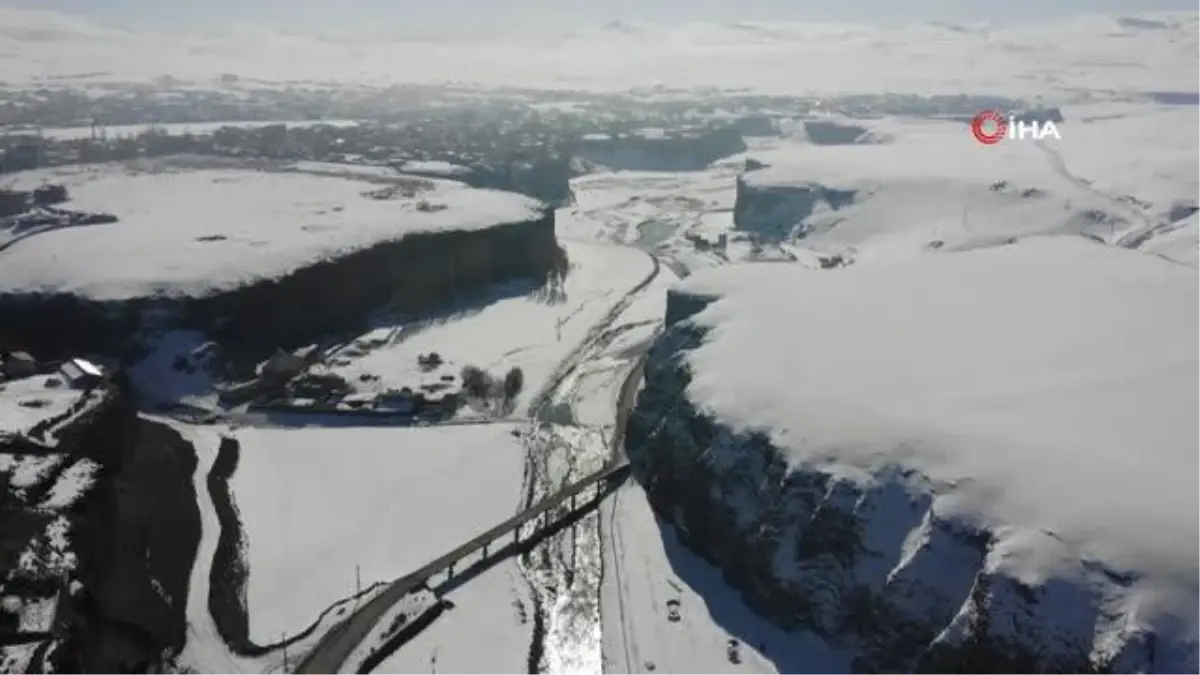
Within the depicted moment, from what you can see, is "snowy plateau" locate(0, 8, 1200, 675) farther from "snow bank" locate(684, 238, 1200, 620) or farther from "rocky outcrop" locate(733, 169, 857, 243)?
"rocky outcrop" locate(733, 169, 857, 243)

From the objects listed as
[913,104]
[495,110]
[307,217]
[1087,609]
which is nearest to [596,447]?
[1087,609]

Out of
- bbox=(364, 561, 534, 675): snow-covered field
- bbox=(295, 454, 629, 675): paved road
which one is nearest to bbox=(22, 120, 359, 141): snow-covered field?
bbox=(295, 454, 629, 675): paved road

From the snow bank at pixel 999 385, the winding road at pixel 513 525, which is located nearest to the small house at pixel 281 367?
the winding road at pixel 513 525

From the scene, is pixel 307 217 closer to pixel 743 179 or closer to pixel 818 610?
pixel 743 179

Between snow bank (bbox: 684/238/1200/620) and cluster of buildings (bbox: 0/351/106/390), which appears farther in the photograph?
cluster of buildings (bbox: 0/351/106/390)

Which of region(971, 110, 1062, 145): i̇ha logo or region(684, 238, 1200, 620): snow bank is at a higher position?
region(971, 110, 1062, 145): i̇ha logo

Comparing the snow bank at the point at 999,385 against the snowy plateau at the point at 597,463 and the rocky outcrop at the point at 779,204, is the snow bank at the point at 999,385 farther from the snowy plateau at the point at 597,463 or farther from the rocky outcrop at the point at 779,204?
the rocky outcrop at the point at 779,204

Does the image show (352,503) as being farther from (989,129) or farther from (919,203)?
(989,129)
